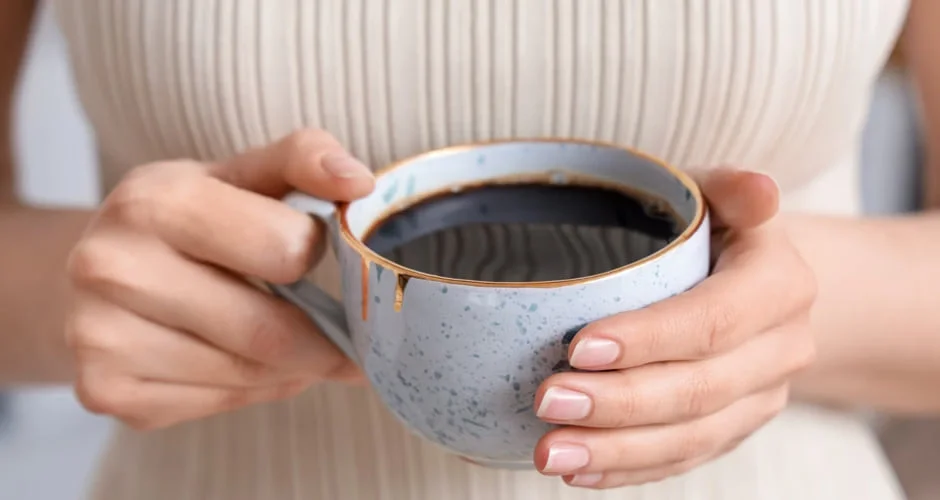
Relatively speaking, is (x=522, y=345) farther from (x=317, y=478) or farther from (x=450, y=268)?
(x=317, y=478)

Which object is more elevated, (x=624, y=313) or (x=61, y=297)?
(x=624, y=313)

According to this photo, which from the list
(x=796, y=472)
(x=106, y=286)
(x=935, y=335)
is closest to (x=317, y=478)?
(x=106, y=286)

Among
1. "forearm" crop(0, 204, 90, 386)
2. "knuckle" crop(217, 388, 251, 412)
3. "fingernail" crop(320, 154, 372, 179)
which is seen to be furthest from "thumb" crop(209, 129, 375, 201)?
"forearm" crop(0, 204, 90, 386)

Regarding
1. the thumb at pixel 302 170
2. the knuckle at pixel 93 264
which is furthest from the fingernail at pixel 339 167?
the knuckle at pixel 93 264

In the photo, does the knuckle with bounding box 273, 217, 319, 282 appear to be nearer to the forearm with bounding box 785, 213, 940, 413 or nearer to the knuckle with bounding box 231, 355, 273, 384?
the knuckle with bounding box 231, 355, 273, 384

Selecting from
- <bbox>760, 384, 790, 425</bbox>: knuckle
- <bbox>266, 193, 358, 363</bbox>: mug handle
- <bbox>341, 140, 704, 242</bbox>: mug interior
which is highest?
<bbox>341, 140, 704, 242</bbox>: mug interior

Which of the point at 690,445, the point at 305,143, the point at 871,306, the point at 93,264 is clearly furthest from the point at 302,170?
the point at 871,306

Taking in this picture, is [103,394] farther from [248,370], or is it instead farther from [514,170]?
[514,170]
